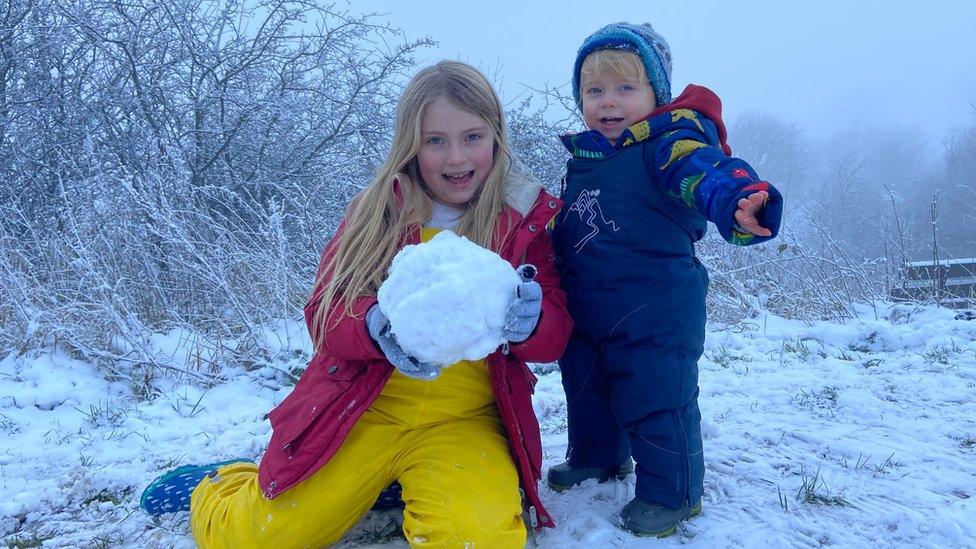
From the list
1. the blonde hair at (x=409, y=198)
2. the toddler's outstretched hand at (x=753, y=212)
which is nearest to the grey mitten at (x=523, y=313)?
the blonde hair at (x=409, y=198)

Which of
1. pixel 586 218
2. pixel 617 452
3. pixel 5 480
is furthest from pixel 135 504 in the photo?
pixel 586 218

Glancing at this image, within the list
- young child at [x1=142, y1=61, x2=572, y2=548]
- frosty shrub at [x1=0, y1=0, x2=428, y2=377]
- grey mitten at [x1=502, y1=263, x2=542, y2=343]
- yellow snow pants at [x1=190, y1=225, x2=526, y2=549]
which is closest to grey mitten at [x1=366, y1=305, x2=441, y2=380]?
young child at [x1=142, y1=61, x2=572, y2=548]

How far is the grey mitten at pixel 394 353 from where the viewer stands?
170 cm

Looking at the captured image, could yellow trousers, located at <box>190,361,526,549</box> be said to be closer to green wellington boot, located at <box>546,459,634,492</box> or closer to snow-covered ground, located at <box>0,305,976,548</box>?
snow-covered ground, located at <box>0,305,976,548</box>

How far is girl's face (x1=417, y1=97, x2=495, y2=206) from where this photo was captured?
7.09 ft

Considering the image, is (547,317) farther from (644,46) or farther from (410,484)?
(644,46)

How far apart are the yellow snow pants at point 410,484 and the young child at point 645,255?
42cm

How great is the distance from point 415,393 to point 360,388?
0.19 meters

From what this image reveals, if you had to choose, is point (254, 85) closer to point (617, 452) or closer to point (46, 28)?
point (46, 28)

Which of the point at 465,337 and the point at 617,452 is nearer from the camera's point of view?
the point at 465,337

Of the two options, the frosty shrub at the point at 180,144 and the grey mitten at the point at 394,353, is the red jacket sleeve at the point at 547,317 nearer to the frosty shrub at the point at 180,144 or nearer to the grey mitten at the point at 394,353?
the grey mitten at the point at 394,353

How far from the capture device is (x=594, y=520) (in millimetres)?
2072

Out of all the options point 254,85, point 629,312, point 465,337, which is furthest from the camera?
point 254,85

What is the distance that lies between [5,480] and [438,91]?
2.22 m
